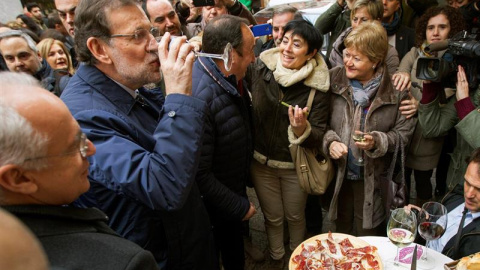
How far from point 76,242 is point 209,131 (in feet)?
4.08

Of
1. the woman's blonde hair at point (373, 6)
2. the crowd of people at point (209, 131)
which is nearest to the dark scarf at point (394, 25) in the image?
the crowd of people at point (209, 131)

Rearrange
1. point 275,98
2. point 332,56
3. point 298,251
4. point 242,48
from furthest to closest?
point 332,56 < point 275,98 < point 242,48 < point 298,251

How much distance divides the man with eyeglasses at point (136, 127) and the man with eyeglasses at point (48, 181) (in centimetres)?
30

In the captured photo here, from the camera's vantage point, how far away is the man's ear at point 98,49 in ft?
4.94

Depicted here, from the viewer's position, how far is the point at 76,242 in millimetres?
919

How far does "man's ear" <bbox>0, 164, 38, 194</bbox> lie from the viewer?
2.91ft

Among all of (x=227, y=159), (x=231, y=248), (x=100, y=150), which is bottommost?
(x=231, y=248)

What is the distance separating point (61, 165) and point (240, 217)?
60.0 inches

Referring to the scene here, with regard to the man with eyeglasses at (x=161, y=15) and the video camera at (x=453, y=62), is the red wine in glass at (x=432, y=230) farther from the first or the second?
the man with eyeglasses at (x=161, y=15)

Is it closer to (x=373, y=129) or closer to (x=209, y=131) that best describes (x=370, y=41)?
(x=373, y=129)

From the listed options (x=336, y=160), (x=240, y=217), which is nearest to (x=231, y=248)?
(x=240, y=217)

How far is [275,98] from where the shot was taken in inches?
105

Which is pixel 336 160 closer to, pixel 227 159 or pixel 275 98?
pixel 275 98

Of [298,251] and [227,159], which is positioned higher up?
[227,159]
